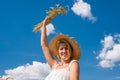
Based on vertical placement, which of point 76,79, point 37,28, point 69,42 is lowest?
point 76,79

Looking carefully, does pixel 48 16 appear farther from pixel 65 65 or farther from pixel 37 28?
pixel 65 65

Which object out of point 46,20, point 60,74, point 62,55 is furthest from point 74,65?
point 46,20

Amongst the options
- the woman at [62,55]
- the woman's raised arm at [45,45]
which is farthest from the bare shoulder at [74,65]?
the woman's raised arm at [45,45]

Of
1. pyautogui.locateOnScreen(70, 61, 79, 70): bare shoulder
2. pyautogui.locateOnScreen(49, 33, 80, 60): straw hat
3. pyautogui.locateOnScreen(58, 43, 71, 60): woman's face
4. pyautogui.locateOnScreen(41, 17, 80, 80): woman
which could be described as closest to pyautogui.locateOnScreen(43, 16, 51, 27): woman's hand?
pyautogui.locateOnScreen(41, 17, 80, 80): woman

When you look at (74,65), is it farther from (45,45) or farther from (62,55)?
(45,45)

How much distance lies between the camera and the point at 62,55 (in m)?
6.59

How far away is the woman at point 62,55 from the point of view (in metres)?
6.29

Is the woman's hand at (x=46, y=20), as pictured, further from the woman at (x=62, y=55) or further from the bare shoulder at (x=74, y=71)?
the bare shoulder at (x=74, y=71)

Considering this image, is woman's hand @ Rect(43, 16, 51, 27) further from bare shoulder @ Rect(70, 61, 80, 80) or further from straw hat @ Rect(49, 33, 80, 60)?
bare shoulder @ Rect(70, 61, 80, 80)

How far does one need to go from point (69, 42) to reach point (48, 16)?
2.64ft

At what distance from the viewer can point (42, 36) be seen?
724 cm

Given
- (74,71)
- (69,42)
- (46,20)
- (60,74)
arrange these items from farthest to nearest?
(46,20)
(69,42)
(60,74)
(74,71)

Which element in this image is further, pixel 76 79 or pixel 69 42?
pixel 69 42

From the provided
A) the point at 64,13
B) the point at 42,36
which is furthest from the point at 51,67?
the point at 64,13
